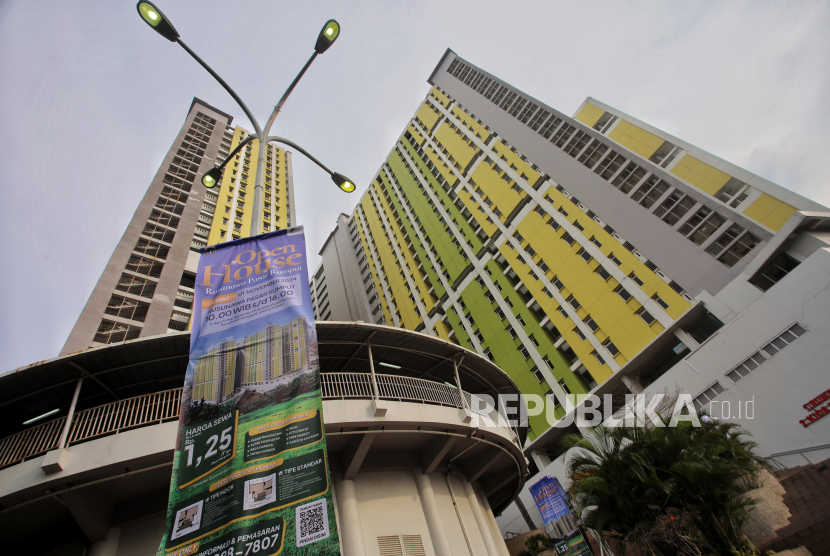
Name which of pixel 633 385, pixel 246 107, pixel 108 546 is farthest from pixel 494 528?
pixel 633 385

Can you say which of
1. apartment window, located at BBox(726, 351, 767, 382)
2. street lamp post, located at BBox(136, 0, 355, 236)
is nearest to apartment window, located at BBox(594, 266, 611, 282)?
apartment window, located at BBox(726, 351, 767, 382)

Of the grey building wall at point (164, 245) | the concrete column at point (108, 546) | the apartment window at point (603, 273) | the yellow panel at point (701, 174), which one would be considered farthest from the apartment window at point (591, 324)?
the concrete column at point (108, 546)

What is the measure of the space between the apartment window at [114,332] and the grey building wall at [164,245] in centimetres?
9

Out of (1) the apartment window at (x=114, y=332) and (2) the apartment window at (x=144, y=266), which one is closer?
(1) the apartment window at (x=114, y=332)

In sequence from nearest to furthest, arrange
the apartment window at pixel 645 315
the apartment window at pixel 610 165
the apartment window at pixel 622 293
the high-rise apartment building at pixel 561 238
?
the high-rise apartment building at pixel 561 238
the apartment window at pixel 645 315
the apartment window at pixel 622 293
the apartment window at pixel 610 165

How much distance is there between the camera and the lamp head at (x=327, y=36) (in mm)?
8914

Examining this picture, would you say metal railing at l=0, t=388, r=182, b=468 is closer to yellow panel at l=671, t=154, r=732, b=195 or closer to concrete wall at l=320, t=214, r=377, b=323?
yellow panel at l=671, t=154, r=732, b=195

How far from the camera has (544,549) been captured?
20.6m

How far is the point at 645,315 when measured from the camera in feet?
107

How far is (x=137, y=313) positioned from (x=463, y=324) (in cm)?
3165

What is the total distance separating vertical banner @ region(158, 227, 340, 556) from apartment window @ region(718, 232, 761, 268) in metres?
34.1

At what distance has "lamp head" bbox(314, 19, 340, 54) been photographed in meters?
8.91

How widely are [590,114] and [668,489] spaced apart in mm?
55424

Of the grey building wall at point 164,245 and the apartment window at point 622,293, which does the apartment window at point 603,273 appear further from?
the grey building wall at point 164,245
